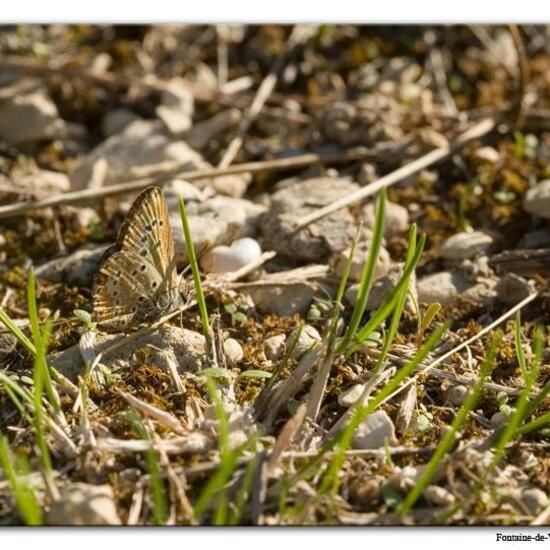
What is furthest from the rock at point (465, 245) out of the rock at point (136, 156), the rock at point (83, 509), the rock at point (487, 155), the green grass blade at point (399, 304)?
the rock at point (83, 509)

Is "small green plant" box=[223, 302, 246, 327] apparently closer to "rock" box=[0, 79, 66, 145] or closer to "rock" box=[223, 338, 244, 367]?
"rock" box=[223, 338, 244, 367]

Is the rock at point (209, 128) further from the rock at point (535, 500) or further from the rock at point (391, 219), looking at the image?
the rock at point (535, 500)

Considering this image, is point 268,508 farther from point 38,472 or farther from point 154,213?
point 154,213

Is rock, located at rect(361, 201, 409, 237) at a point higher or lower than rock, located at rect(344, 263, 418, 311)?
higher

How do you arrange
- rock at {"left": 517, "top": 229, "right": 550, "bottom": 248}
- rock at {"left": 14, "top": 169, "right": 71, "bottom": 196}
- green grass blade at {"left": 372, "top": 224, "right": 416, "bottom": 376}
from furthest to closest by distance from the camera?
rock at {"left": 14, "top": 169, "right": 71, "bottom": 196}
rock at {"left": 517, "top": 229, "right": 550, "bottom": 248}
green grass blade at {"left": 372, "top": 224, "right": 416, "bottom": 376}

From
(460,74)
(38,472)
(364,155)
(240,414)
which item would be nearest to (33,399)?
(38,472)

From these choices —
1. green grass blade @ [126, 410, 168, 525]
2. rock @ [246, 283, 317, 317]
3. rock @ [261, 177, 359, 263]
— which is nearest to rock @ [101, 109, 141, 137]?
rock @ [261, 177, 359, 263]

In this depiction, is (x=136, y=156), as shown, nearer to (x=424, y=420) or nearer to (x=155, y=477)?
(x=424, y=420)
